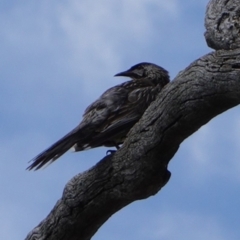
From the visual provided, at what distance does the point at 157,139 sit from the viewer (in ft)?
15.1

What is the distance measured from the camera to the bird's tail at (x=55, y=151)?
17.3 feet

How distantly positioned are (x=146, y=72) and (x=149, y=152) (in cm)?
216

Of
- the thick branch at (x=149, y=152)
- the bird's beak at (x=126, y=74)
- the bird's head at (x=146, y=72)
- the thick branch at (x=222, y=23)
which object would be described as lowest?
the thick branch at (x=149, y=152)

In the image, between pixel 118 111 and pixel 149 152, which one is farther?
pixel 118 111

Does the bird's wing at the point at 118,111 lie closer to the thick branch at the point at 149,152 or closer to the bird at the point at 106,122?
the bird at the point at 106,122

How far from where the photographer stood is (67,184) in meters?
5.14

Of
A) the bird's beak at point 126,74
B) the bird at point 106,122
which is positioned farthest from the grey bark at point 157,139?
the bird's beak at point 126,74

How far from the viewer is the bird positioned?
534 centimetres

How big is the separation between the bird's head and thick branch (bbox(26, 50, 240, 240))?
178 centimetres

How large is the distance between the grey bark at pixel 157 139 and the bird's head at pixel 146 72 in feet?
5.76

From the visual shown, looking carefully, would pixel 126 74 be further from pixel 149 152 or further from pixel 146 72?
pixel 149 152

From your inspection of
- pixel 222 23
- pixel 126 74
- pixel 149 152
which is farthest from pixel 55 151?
pixel 126 74

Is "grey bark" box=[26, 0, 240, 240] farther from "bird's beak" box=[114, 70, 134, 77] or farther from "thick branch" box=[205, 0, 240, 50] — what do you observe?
"bird's beak" box=[114, 70, 134, 77]

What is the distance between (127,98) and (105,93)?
17cm
